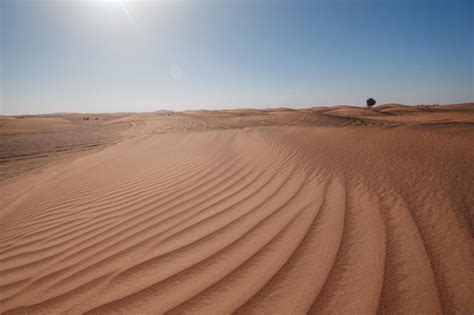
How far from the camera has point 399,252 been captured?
63.5 inches

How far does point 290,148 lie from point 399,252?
341cm

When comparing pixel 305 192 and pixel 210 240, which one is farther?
pixel 305 192

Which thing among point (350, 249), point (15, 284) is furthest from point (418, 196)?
point (15, 284)

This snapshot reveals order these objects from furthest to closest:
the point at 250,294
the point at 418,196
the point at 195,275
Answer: the point at 418,196 → the point at 195,275 → the point at 250,294

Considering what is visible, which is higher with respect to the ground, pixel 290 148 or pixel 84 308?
pixel 290 148

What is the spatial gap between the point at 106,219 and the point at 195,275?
1.51m

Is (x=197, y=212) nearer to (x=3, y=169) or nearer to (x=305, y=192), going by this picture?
(x=305, y=192)

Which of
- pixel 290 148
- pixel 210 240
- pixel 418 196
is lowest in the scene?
pixel 210 240

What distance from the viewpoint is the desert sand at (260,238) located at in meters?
1.35

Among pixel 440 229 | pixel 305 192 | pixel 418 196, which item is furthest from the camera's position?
pixel 305 192

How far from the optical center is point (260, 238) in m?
1.91

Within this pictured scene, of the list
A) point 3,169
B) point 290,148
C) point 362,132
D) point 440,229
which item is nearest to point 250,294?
point 440,229

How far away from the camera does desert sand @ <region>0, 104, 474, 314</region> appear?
135 centimetres

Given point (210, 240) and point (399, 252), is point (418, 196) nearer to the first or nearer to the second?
point (399, 252)
